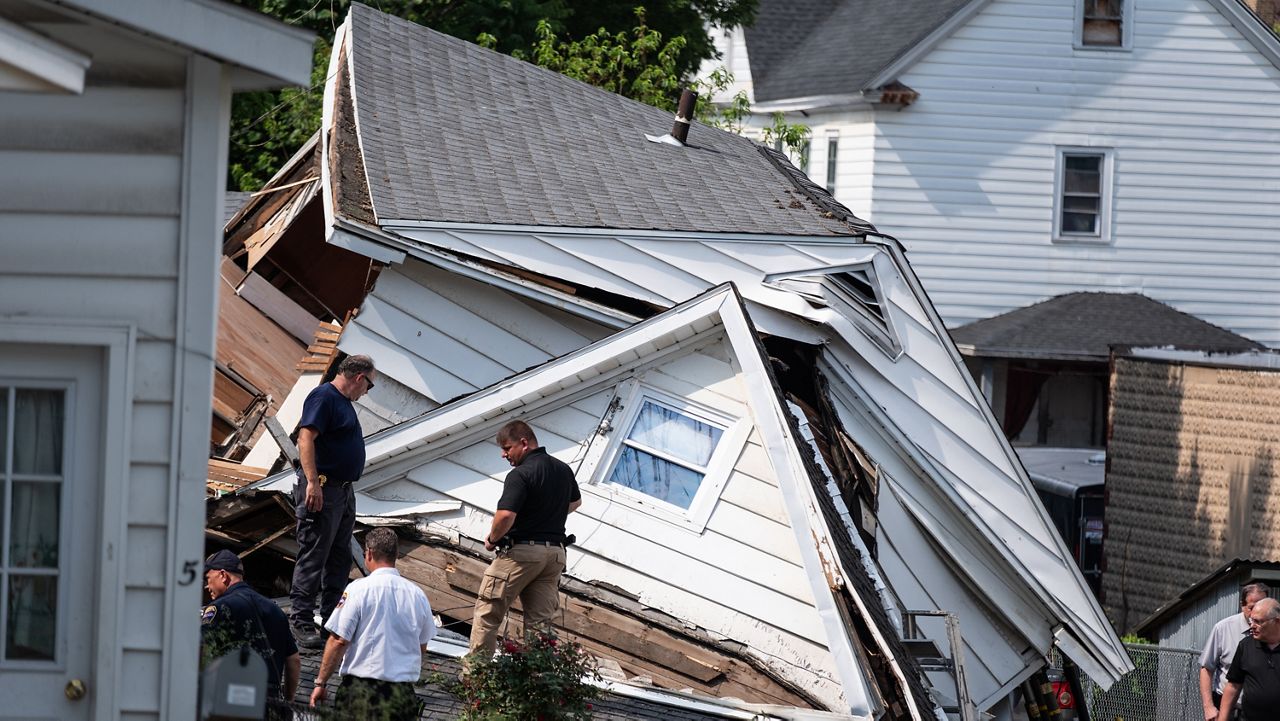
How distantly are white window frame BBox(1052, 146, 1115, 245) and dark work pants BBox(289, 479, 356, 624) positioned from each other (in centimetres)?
1904

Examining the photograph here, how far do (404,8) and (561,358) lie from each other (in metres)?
16.4

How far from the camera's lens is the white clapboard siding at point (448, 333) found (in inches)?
426

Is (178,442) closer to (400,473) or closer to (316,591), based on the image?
(316,591)

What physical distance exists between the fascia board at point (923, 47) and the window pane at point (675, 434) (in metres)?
16.2

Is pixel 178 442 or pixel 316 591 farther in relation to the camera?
pixel 316 591

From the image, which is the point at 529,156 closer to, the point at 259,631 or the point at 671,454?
the point at 671,454

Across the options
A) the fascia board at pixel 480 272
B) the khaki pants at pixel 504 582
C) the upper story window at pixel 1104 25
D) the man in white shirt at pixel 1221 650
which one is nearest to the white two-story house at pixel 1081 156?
the upper story window at pixel 1104 25

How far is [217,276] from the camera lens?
220 inches

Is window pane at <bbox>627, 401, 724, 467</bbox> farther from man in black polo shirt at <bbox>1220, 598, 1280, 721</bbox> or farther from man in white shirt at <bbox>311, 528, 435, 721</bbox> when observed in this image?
man in black polo shirt at <bbox>1220, 598, 1280, 721</bbox>

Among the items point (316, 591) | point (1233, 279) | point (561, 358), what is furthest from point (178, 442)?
point (1233, 279)

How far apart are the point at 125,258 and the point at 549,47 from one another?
16.6 meters

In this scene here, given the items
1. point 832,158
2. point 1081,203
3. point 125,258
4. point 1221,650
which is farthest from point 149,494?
point 1081,203

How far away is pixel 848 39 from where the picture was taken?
1089 inches

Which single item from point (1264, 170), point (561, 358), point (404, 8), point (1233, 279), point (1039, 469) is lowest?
point (1039, 469)
